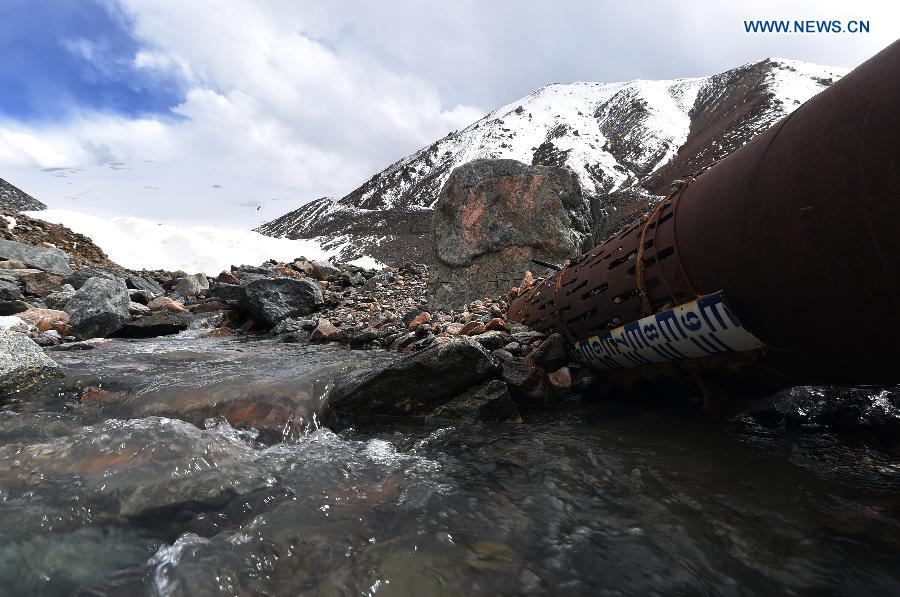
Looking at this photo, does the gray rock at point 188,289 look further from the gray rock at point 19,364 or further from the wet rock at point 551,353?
the wet rock at point 551,353

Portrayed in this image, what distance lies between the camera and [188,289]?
16.7m

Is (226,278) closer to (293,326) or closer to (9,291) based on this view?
(9,291)

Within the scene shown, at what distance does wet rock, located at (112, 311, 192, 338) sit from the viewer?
9.95m

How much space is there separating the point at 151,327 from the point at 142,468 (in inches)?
338

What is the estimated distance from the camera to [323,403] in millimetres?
4824

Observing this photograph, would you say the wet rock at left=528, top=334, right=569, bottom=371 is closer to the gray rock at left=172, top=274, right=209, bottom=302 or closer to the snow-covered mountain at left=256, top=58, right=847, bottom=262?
the gray rock at left=172, top=274, right=209, bottom=302

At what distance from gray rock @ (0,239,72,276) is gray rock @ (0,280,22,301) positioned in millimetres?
3343

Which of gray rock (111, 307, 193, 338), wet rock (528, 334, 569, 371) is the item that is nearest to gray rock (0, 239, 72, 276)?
gray rock (111, 307, 193, 338)

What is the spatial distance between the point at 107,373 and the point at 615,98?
193 metres

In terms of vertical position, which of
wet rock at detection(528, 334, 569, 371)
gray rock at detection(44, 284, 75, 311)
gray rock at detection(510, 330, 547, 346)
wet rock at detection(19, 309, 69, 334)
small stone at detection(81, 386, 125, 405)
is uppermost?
gray rock at detection(44, 284, 75, 311)

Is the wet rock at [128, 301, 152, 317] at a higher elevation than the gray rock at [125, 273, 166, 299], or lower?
lower

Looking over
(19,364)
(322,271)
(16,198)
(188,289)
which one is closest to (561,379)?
(19,364)

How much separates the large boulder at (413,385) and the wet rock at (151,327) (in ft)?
25.7

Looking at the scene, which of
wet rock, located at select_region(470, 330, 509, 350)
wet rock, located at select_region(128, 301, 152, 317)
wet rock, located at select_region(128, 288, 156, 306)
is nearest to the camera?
wet rock, located at select_region(470, 330, 509, 350)
